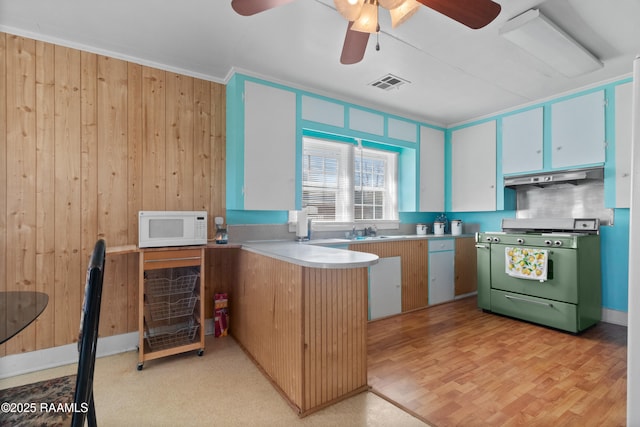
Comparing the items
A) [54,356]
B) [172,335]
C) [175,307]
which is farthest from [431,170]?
[54,356]

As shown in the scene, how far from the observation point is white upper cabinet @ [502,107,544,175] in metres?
3.75

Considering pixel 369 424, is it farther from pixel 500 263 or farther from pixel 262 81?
pixel 262 81

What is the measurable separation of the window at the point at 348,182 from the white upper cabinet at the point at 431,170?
1.33 ft

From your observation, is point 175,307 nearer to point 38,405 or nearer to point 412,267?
point 38,405

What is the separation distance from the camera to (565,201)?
12.1 ft

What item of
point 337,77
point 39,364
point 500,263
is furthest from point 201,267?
point 500,263

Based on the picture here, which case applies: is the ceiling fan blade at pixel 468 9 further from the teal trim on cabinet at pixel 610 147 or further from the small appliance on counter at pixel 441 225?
the small appliance on counter at pixel 441 225

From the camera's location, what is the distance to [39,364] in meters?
2.39

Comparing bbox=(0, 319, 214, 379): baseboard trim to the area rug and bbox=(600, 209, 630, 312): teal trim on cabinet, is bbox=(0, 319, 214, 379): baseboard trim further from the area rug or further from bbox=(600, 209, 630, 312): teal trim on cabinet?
bbox=(600, 209, 630, 312): teal trim on cabinet

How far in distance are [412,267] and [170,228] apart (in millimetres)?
2781

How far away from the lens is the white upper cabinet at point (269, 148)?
3008mm

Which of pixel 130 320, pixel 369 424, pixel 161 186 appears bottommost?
pixel 369 424

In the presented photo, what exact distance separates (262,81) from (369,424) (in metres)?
3.01

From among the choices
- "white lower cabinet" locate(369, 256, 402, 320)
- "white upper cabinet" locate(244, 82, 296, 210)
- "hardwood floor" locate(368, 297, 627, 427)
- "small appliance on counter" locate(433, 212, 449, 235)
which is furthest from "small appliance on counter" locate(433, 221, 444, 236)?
"white upper cabinet" locate(244, 82, 296, 210)
